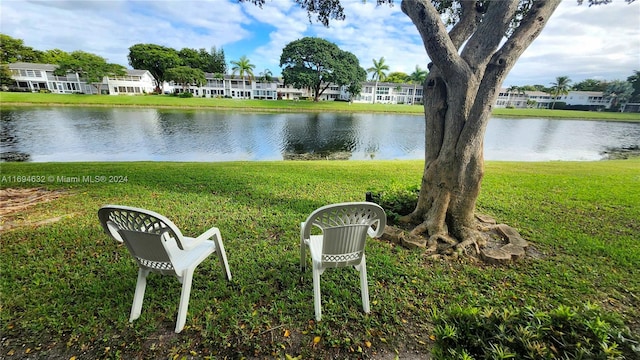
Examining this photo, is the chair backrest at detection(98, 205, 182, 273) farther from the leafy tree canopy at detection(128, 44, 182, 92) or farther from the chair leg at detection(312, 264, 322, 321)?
the leafy tree canopy at detection(128, 44, 182, 92)

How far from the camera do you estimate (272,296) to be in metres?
2.59

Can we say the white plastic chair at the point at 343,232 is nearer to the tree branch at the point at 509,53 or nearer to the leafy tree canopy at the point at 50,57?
the tree branch at the point at 509,53

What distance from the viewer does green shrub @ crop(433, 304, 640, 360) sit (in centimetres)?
108

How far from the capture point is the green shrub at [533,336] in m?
1.08

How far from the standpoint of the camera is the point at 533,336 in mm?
1148

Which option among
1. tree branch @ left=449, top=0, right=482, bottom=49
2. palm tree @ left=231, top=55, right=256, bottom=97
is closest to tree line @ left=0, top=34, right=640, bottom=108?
palm tree @ left=231, top=55, right=256, bottom=97

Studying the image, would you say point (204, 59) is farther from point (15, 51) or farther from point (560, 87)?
point (560, 87)

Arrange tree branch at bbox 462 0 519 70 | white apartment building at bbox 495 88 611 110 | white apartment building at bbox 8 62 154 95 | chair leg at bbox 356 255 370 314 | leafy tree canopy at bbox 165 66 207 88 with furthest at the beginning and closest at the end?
1. white apartment building at bbox 495 88 611 110
2. leafy tree canopy at bbox 165 66 207 88
3. white apartment building at bbox 8 62 154 95
4. tree branch at bbox 462 0 519 70
5. chair leg at bbox 356 255 370 314

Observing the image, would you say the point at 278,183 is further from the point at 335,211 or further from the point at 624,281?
the point at 624,281

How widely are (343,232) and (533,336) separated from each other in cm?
127

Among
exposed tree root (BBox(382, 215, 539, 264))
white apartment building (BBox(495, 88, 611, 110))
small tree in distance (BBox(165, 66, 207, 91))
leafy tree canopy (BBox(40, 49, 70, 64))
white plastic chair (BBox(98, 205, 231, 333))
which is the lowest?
exposed tree root (BBox(382, 215, 539, 264))

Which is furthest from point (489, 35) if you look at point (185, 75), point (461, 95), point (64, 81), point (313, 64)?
point (64, 81)

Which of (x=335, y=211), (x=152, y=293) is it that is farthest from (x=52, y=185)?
(x=335, y=211)

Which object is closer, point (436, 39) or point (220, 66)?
point (436, 39)
